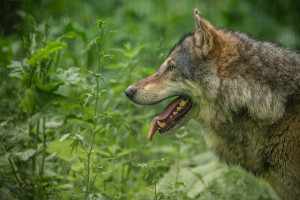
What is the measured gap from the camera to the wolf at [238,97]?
309cm

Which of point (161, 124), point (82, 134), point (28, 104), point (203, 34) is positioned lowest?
point (82, 134)

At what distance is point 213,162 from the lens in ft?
15.3

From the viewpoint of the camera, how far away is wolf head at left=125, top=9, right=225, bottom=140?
10.7ft

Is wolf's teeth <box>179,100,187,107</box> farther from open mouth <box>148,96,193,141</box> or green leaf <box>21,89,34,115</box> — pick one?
green leaf <box>21,89,34,115</box>

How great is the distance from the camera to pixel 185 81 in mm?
3385

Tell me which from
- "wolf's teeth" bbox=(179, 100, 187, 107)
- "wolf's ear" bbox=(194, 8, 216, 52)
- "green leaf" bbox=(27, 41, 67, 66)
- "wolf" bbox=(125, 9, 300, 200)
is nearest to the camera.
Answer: "wolf" bbox=(125, 9, 300, 200)

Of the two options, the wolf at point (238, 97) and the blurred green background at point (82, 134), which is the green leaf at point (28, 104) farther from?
the wolf at point (238, 97)

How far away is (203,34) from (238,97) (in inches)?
25.6

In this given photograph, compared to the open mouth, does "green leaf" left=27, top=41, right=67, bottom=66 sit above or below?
above

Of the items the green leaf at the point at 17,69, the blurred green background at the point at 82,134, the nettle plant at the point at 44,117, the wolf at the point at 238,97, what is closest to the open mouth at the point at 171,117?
the wolf at the point at 238,97

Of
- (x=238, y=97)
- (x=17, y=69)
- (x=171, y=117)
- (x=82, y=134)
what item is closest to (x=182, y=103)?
(x=171, y=117)

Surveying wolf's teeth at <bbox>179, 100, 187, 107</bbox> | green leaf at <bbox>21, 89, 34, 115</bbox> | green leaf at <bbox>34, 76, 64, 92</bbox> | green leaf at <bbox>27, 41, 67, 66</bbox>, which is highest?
green leaf at <bbox>27, 41, 67, 66</bbox>

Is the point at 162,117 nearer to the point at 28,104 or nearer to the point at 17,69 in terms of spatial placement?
the point at 28,104

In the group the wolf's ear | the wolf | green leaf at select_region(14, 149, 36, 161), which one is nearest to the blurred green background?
green leaf at select_region(14, 149, 36, 161)
